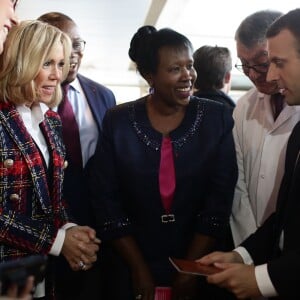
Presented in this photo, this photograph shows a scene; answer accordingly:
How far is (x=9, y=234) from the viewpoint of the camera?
55.2 inches

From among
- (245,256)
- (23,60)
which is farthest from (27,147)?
(245,256)

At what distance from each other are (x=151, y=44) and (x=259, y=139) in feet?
1.90

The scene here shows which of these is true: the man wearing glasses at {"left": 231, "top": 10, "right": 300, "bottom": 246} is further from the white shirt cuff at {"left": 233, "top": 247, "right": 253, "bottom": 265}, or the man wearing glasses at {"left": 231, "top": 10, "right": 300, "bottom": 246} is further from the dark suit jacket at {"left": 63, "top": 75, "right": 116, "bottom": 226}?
the dark suit jacket at {"left": 63, "top": 75, "right": 116, "bottom": 226}

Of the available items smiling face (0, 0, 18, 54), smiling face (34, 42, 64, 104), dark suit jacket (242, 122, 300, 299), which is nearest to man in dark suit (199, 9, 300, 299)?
dark suit jacket (242, 122, 300, 299)

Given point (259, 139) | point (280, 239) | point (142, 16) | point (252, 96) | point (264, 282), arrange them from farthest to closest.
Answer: point (142, 16) → point (252, 96) → point (259, 139) → point (280, 239) → point (264, 282)

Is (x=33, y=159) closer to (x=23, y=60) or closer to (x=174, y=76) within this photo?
(x=23, y=60)

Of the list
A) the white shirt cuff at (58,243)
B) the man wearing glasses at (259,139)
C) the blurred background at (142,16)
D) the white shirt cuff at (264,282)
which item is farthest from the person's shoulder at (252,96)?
the blurred background at (142,16)

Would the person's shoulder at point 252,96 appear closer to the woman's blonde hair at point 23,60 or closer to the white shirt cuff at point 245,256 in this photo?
the white shirt cuff at point 245,256

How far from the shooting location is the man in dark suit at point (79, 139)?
1820 mm

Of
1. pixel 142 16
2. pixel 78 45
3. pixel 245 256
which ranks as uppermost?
pixel 142 16

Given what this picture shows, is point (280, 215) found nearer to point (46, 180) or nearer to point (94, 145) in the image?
point (46, 180)

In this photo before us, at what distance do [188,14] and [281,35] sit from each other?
3.60 metres

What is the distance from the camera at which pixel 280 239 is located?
1.42m

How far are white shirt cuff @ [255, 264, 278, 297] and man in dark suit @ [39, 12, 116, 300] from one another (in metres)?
0.82
